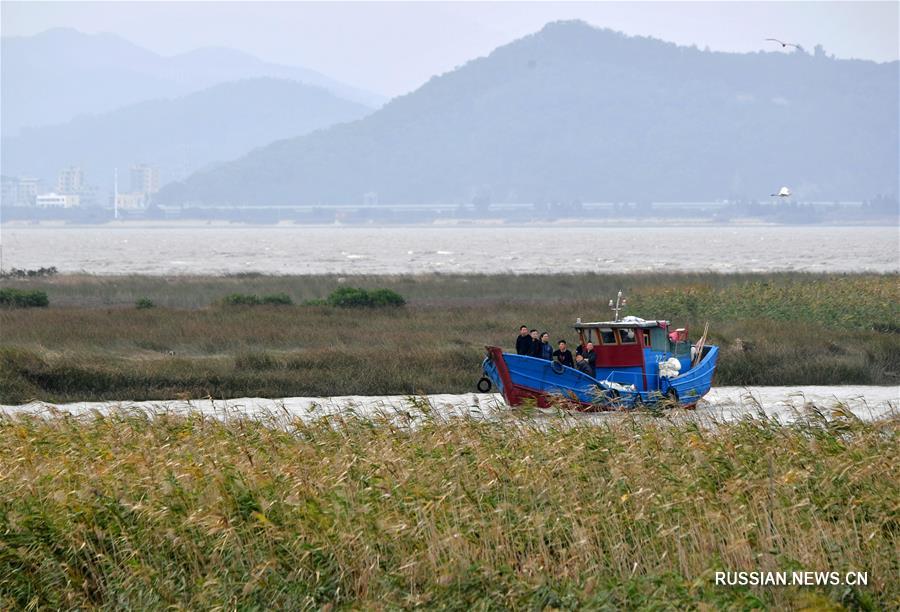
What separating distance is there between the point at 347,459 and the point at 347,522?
2.64 meters

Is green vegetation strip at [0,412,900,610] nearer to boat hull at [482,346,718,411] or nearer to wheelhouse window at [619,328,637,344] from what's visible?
boat hull at [482,346,718,411]

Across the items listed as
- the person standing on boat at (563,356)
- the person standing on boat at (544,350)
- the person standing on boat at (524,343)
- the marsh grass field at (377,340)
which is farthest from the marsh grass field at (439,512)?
the marsh grass field at (377,340)

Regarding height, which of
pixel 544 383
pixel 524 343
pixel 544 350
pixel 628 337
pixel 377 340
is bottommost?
pixel 377 340

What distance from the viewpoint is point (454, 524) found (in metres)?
13.3

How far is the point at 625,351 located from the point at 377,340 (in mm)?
12894

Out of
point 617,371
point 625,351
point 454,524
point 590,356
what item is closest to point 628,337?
point 625,351

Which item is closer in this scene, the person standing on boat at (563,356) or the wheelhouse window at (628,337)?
the person standing on boat at (563,356)

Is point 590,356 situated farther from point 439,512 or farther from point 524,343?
point 439,512

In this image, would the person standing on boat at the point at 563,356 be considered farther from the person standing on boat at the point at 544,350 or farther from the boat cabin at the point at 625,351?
the boat cabin at the point at 625,351

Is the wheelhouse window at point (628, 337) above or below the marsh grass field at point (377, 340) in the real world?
above

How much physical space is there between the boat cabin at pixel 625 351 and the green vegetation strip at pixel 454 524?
32.1 ft

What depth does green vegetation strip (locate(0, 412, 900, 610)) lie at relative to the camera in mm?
12000

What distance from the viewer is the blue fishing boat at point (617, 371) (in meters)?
25.0

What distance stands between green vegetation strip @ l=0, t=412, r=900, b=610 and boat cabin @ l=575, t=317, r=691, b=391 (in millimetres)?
9782
